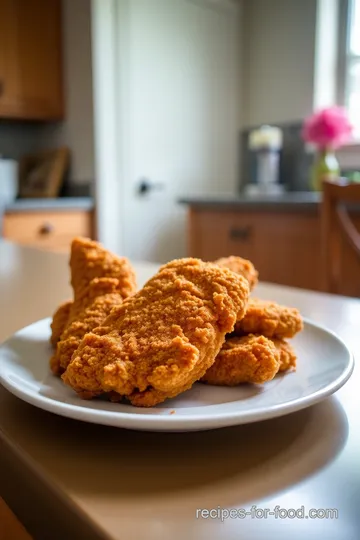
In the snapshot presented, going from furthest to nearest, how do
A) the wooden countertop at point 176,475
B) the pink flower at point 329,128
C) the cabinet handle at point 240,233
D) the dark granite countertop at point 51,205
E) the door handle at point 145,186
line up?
1. the door handle at point 145,186
2. the dark granite countertop at point 51,205
3. the pink flower at point 329,128
4. the cabinet handle at point 240,233
5. the wooden countertop at point 176,475

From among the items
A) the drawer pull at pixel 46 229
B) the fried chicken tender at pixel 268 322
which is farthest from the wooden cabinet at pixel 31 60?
A: the fried chicken tender at pixel 268 322

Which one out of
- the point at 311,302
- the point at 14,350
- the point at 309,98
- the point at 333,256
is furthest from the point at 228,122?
the point at 14,350

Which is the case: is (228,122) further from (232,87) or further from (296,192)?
(296,192)

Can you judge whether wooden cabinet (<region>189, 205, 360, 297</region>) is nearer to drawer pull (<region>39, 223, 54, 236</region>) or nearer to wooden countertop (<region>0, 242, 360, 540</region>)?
drawer pull (<region>39, 223, 54, 236</region>)

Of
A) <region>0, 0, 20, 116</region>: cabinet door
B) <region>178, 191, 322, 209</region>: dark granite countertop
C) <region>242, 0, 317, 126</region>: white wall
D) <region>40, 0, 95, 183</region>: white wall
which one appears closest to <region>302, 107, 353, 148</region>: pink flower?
<region>178, 191, 322, 209</region>: dark granite countertop

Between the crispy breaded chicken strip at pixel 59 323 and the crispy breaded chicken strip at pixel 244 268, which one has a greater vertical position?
the crispy breaded chicken strip at pixel 244 268

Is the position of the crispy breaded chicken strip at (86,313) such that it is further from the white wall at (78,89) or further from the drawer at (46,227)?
the white wall at (78,89)
